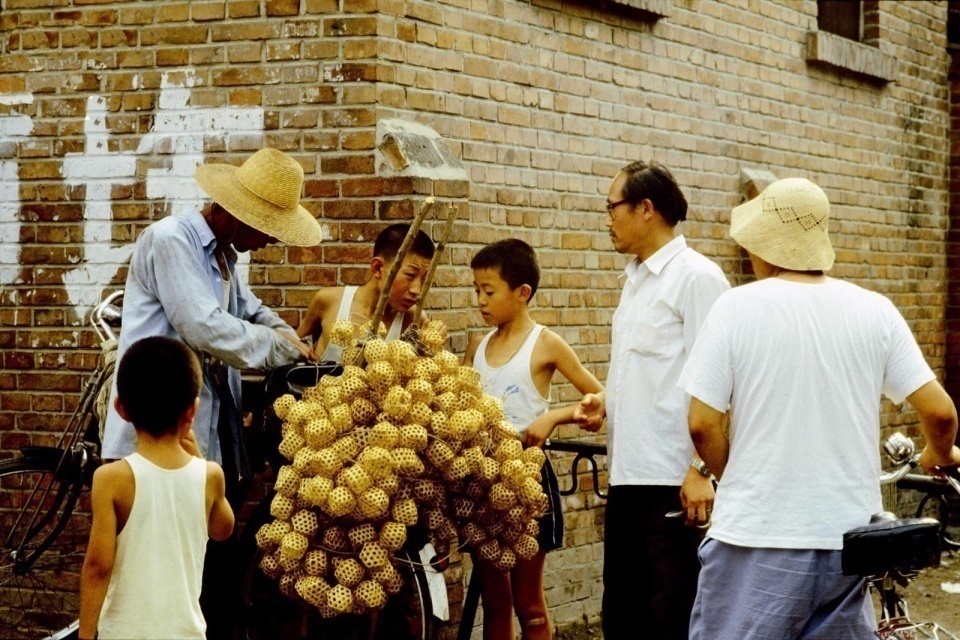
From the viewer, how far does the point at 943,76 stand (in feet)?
35.3

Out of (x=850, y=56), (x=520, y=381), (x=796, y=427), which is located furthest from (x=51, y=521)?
(x=850, y=56)

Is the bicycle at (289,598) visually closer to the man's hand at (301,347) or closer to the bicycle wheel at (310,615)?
the bicycle wheel at (310,615)

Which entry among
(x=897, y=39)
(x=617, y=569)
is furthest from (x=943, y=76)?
(x=617, y=569)

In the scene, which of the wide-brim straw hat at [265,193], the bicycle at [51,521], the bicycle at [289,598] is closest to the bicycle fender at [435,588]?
the bicycle at [289,598]

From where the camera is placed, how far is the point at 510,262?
5.07 metres

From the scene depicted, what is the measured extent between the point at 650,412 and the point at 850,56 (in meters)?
5.49

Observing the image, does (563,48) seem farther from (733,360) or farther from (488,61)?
(733,360)

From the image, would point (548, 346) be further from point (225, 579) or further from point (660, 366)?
point (225, 579)

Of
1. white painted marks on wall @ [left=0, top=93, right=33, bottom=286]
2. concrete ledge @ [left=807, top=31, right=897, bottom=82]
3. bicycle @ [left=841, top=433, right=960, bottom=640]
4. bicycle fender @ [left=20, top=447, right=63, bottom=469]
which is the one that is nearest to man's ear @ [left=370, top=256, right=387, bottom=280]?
bicycle fender @ [left=20, top=447, right=63, bottom=469]

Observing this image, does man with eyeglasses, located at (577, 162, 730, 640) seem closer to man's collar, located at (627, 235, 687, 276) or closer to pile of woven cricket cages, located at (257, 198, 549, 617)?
man's collar, located at (627, 235, 687, 276)

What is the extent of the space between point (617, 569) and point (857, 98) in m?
5.83

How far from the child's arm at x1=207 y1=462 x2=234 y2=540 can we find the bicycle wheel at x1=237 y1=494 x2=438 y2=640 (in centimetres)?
63

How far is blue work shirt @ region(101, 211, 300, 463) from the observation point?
177 inches

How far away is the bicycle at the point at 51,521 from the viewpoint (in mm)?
5062
